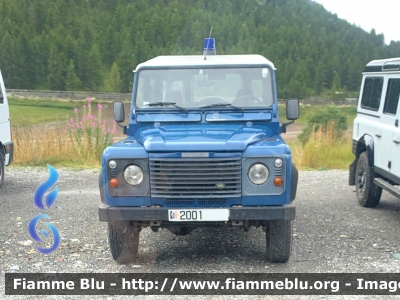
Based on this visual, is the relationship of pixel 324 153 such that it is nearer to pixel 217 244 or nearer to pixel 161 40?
pixel 217 244

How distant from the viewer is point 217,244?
20.5 ft

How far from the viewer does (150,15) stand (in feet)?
306

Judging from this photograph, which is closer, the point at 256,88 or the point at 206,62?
the point at 256,88

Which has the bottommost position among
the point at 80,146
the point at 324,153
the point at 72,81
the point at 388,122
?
the point at 72,81

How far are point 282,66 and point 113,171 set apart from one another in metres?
75.2

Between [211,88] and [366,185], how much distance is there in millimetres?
3278

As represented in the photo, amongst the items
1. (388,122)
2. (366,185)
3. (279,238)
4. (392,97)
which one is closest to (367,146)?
(366,185)

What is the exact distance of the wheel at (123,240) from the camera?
533 centimetres

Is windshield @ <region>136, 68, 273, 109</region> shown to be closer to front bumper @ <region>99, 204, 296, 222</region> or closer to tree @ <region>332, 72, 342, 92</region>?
front bumper @ <region>99, 204, 296, 222</region>

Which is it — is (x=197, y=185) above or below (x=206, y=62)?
below

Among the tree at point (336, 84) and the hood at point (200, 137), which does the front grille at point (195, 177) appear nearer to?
the hood at point (200, 137)

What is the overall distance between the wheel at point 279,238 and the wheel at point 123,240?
1.32 m

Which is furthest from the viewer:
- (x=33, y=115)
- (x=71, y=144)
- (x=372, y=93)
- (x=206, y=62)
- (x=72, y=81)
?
(x=72, y=81)

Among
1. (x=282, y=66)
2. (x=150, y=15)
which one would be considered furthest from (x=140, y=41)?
(x=282, y=66)
